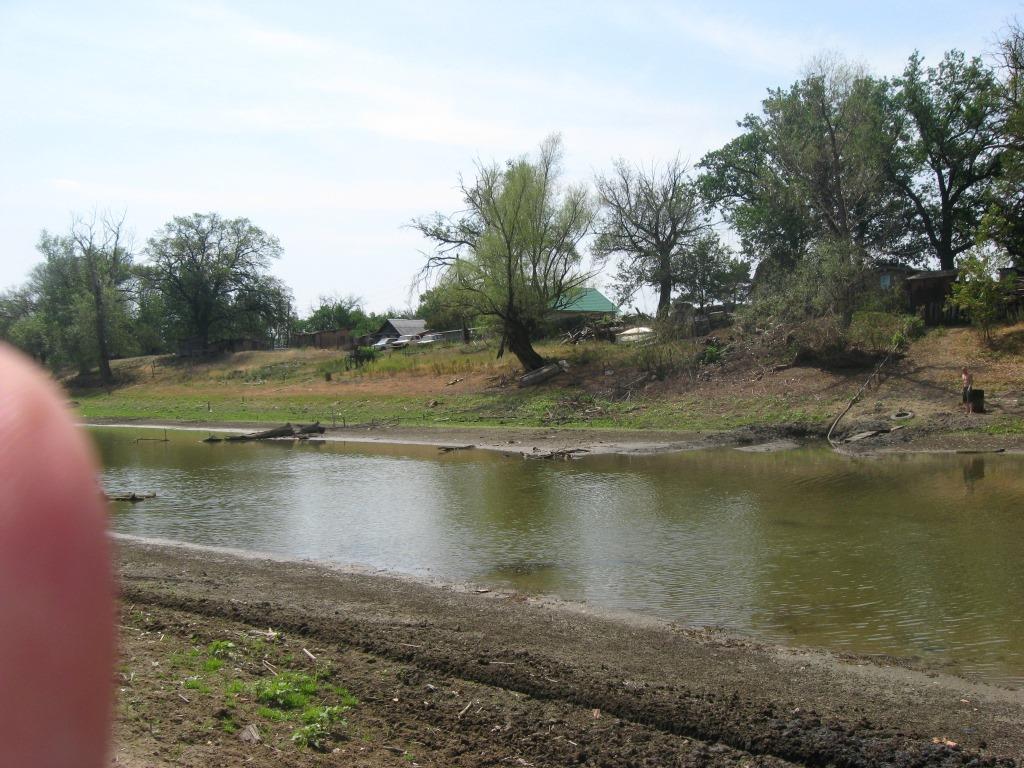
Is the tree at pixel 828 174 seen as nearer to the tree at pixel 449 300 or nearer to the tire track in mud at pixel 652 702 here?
the tree at pixel 449 300

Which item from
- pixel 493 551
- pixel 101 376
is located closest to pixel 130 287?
pixel 101 376

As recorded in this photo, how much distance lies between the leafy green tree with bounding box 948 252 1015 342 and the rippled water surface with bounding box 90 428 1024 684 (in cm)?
1213

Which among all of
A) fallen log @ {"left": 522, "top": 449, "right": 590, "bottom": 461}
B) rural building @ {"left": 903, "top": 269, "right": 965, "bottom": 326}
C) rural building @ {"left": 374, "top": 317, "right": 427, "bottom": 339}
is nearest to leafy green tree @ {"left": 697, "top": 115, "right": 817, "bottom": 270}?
rural building @ {"left": 903, "top": 269, "right": 965, "bottom": 326}

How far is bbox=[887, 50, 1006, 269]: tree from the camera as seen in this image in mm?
45219

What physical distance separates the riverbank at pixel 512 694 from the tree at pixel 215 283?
222ft

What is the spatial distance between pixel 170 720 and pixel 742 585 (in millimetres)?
8515

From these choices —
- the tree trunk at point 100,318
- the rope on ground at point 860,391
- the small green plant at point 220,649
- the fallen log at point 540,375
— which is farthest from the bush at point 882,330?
the tree trunk at point 100,318

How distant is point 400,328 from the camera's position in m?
80.0

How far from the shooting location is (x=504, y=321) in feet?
148

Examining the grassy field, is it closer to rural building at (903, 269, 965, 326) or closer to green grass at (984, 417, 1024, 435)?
green grass at (984, 417, 1024, 435)

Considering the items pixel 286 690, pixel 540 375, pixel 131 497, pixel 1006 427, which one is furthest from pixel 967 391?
pixel 286 690

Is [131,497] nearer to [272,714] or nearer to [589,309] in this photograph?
[272,714]

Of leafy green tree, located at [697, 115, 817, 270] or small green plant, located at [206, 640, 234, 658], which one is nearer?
small green plant, located at [206, 640, 234, 658]

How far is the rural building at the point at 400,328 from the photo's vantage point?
7950cm
